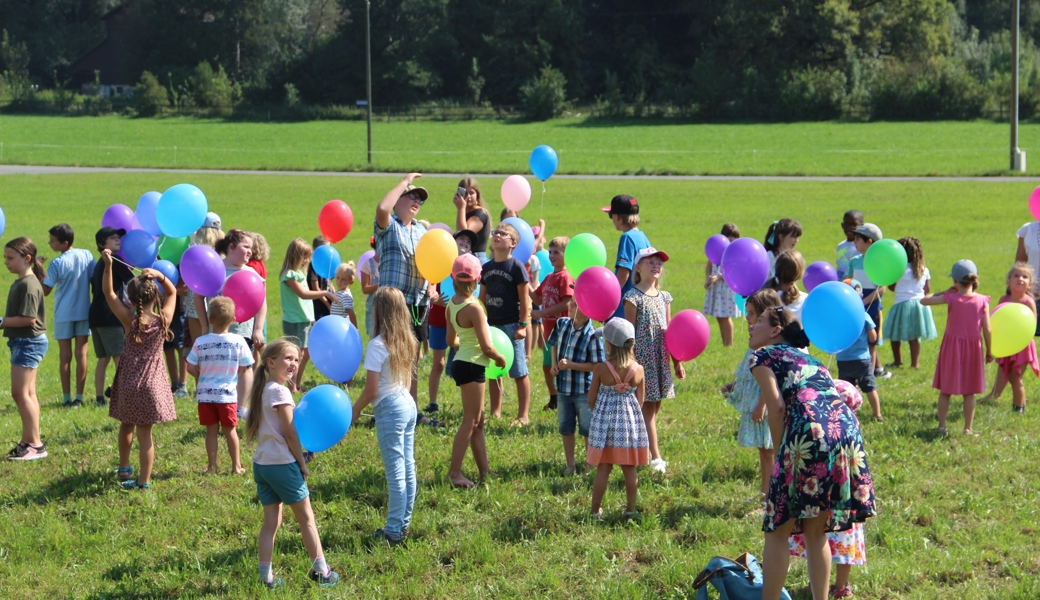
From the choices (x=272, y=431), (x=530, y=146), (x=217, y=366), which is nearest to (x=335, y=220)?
(x=217, y=366)

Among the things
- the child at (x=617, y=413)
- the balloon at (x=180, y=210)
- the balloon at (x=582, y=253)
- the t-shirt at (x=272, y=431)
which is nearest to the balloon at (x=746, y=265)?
the balloon at (x=582, y=253)

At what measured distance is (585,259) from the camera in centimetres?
895

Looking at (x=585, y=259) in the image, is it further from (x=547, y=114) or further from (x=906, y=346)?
(x=547, y=114)

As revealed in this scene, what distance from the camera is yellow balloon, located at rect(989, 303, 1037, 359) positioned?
7.90 metres

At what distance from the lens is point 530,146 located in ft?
172

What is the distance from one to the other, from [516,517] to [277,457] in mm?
1693

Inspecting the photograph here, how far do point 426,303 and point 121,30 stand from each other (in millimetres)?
96698

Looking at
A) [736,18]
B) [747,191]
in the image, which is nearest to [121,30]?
[736,18]

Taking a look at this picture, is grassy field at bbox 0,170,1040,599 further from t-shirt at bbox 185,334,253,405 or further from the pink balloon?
the pink balloon

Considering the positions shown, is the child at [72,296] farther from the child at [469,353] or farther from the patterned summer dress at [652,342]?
the patterned summer dress at [652,342]

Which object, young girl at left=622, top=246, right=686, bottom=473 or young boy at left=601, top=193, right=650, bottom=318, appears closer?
young girl at left=622, top=246, right=686, bottom=473

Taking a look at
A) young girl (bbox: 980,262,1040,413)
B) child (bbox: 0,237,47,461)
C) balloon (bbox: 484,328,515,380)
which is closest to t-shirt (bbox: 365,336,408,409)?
balloon (bbox: 484,328,515,380)

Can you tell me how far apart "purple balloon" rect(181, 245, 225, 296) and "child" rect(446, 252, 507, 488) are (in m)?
2.29

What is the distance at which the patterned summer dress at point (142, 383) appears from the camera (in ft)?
23.2
